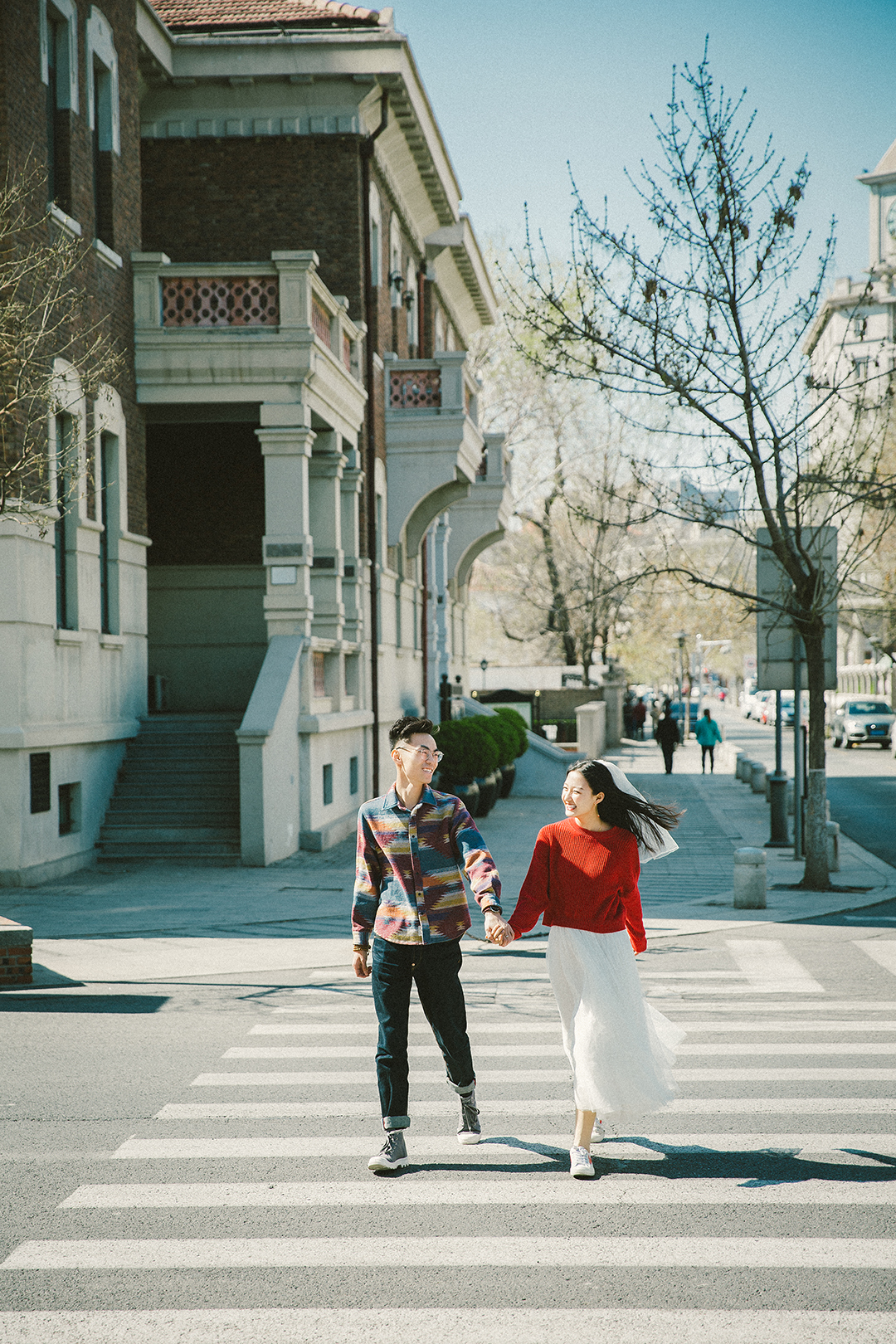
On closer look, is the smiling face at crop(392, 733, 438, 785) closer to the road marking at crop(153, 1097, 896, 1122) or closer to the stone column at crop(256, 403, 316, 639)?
the road marking at crop(153, 1097, 896, 1122)

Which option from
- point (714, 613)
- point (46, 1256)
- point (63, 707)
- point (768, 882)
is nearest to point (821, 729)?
point (768, 882)

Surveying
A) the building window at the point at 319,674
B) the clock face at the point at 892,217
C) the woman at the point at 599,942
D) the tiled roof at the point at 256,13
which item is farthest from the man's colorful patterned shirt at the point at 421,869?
the clock face at the point at 892,217

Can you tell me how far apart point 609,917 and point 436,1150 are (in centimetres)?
127

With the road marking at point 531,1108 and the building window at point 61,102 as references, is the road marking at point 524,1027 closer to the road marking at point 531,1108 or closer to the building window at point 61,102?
the road marking at point 531,1108

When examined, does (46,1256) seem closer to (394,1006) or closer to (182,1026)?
(394,1006)

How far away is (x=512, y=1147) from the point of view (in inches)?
237

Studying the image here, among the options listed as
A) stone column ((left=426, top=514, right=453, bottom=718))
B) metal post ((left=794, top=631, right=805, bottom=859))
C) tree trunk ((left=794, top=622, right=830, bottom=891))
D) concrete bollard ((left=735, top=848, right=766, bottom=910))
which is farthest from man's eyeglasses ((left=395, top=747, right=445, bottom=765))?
stone column ((left=426, top=514, right=453, bottom=718))

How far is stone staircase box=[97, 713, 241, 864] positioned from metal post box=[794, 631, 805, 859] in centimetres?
679

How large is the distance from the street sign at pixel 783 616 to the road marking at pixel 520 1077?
25.5 feet

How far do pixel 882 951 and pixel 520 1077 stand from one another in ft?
16.2

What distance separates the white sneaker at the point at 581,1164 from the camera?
5531 millimetres

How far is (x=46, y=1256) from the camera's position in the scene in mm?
4770

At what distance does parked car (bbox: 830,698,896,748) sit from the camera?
50.8m

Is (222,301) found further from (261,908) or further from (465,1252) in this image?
(465,1252)
